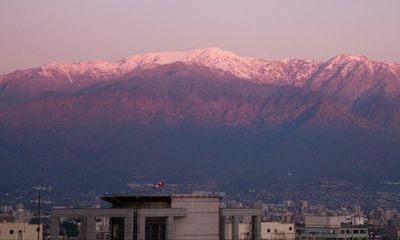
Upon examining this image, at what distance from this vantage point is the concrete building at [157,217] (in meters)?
52.9

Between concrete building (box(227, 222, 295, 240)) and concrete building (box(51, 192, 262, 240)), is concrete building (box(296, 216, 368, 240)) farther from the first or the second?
concrete building (box(51, 192, 262, 240))

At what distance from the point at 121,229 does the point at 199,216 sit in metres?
3.36

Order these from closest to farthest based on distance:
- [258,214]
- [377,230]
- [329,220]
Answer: [258,214]
[329,220]
[377,230]

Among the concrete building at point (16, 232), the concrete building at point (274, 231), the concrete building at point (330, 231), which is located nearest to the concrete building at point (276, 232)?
the concrete building at point (274, 231)

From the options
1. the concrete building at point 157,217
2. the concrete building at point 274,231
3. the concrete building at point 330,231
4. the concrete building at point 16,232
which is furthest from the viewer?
the concrete building at point 330,231

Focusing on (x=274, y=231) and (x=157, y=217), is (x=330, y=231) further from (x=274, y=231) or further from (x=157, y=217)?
(x=157, y=217)

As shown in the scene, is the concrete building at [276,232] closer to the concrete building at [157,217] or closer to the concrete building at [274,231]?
the concrete building at [274,231]

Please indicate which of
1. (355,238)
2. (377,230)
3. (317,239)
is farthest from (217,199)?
(377,230)

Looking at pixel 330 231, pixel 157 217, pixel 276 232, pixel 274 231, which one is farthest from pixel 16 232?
pixel 330 231

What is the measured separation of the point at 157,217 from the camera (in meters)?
53.5

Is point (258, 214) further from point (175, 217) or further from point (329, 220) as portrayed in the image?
point (329, 220)

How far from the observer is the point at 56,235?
53.7 m

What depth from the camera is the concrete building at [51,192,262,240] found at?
52.9 meters

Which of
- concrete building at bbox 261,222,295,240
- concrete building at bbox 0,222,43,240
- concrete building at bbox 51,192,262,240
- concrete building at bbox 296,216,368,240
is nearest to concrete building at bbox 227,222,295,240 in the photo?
concrete building at bbox 261,222,295,240
